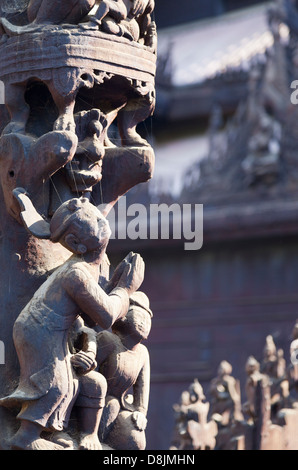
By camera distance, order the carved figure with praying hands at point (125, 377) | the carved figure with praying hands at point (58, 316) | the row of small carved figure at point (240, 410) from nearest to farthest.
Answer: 1. the carved figure with praying hands at point (58, 316)
2. the carved figure with praying hands at point (125, 377)
3. the row of small carved figure at point (240, 410)

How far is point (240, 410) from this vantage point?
8648 mm

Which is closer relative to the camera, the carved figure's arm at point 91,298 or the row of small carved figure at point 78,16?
the carved figure's arm at point 91,298

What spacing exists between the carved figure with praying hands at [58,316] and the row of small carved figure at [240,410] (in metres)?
4.07

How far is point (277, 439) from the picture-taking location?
8383 mm

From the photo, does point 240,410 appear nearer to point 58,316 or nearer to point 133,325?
point 133,325

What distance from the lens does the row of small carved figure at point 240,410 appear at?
8039 millimetres

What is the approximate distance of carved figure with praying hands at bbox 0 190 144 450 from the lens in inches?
149

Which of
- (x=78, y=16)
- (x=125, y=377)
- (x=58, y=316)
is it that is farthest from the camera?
(x=78, y=16)

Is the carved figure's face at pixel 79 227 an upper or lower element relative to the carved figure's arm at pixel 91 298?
upper

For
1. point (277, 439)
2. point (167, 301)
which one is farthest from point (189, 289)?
point (277, 439)

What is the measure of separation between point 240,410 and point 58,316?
4939 mm

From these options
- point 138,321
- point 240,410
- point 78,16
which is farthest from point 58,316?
point 240,410

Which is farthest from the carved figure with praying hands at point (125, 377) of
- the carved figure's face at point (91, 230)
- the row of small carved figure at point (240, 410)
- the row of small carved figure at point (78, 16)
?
the row of small carved figure at point (240, 410)

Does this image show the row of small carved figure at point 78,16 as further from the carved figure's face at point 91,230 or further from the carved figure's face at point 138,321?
the carved figure's face at point 138,321
